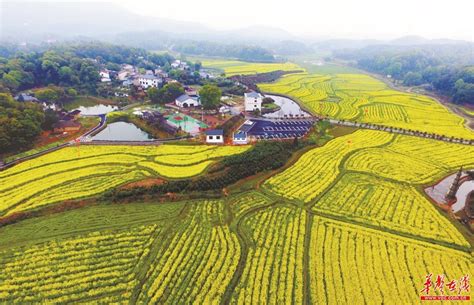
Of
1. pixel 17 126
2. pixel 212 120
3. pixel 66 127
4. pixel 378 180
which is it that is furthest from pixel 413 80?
pixel 17 126

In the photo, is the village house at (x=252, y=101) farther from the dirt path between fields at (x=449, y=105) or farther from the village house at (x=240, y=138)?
the dirt path between fields at (x=449, y=105)

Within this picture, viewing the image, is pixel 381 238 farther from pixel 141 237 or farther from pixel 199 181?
pixel 141 237

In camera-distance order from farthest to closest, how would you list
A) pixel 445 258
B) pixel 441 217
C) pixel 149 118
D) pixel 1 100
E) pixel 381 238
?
pixel 149 118 < pixel 1 100 < pixel 441 217 < pixel 381 238 < pixel 445 258

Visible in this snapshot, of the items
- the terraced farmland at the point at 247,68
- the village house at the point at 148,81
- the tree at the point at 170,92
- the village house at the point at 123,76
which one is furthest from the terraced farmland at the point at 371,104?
the village house at the point at 123,76

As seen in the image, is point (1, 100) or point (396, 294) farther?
point (1, 100)

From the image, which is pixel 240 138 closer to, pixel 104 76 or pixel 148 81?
pixel 148 81

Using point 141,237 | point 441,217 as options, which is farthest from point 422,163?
point 141,237

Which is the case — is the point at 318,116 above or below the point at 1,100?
below
